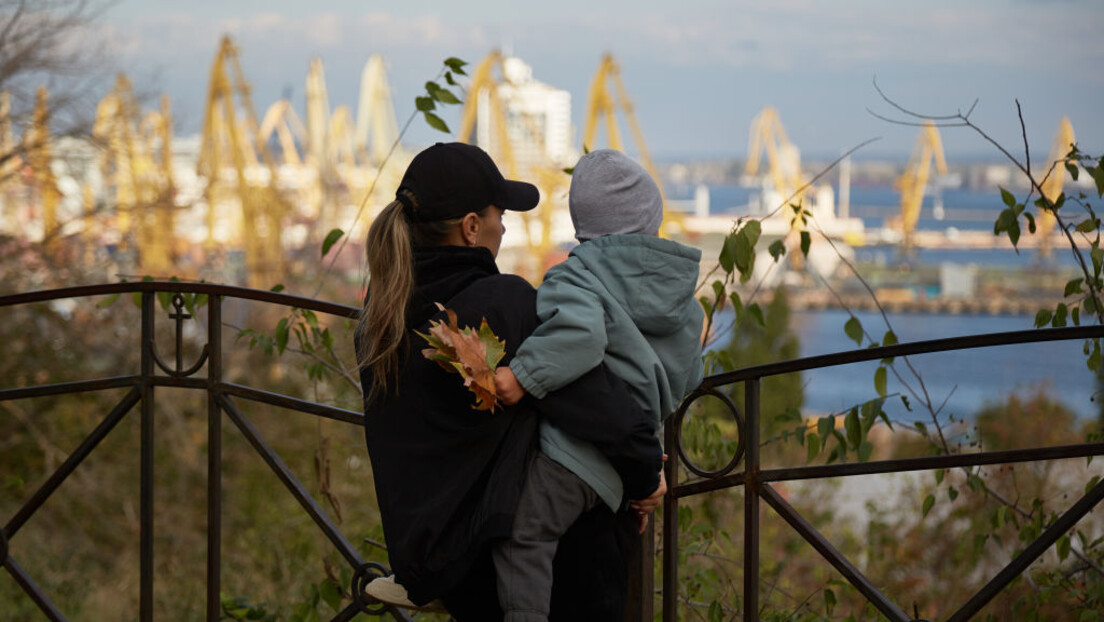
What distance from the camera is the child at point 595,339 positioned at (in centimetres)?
169

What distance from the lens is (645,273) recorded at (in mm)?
1773

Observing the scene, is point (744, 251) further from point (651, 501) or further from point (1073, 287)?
point (651, 501)

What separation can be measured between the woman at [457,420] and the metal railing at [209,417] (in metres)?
0.59

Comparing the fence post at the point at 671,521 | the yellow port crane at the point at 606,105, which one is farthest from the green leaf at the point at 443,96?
the yellow port crane at the point at 606,105

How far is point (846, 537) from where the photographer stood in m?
15.2

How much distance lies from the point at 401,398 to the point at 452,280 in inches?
8.2

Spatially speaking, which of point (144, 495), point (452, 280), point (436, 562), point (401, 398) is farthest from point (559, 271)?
point (144, 495)

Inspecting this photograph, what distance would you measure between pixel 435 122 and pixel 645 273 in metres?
1.80

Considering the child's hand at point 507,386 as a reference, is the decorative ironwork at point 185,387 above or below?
below

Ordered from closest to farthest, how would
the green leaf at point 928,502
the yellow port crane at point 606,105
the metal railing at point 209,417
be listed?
the metal railing at point 209,417
the green leaf at point 928,502
the yellow port crane at point 606,105

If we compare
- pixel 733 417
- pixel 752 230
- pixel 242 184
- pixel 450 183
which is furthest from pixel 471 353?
pixel 242 184

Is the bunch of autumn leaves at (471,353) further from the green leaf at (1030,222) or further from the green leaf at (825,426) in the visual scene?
the green leaf at (1030,222)

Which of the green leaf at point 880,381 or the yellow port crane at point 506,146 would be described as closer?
the green leaf at point 880,381

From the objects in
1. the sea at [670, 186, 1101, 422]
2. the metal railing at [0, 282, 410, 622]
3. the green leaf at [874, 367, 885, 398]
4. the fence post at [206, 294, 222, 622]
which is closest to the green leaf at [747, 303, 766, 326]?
the green leaf at [874, 367, 885, 398]
